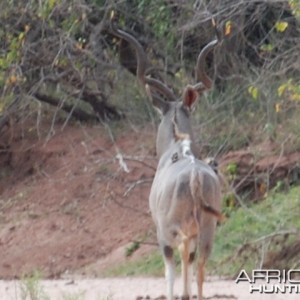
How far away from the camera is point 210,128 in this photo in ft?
59.0

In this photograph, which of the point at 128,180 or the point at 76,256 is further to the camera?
the point at 128,180

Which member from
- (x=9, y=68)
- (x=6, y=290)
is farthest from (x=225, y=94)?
(x=6, y=290)

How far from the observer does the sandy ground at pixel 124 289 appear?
11984mm

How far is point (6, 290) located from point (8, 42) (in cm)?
562

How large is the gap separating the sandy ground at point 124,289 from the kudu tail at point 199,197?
1.11 metres

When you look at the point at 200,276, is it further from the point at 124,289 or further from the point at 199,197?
the point at 124,289

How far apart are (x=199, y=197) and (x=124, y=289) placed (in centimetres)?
258

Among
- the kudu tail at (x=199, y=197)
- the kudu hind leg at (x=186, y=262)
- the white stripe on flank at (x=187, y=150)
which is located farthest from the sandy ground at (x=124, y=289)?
the white stripe on flank at (x=187, y=150)

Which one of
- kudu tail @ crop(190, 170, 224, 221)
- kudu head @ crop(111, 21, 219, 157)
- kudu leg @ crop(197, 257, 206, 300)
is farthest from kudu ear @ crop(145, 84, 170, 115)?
kudu leg @ crop(197, 257, 206, 300)

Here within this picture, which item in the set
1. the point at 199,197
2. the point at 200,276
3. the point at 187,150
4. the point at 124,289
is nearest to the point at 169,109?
the point at 187,150

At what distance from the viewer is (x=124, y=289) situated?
13266mm

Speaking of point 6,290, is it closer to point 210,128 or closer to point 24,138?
point 210,128

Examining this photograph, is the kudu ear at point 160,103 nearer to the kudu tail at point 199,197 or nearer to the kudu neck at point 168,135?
the kudu neck at point 168,135

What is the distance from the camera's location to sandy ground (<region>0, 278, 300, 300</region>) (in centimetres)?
1198
